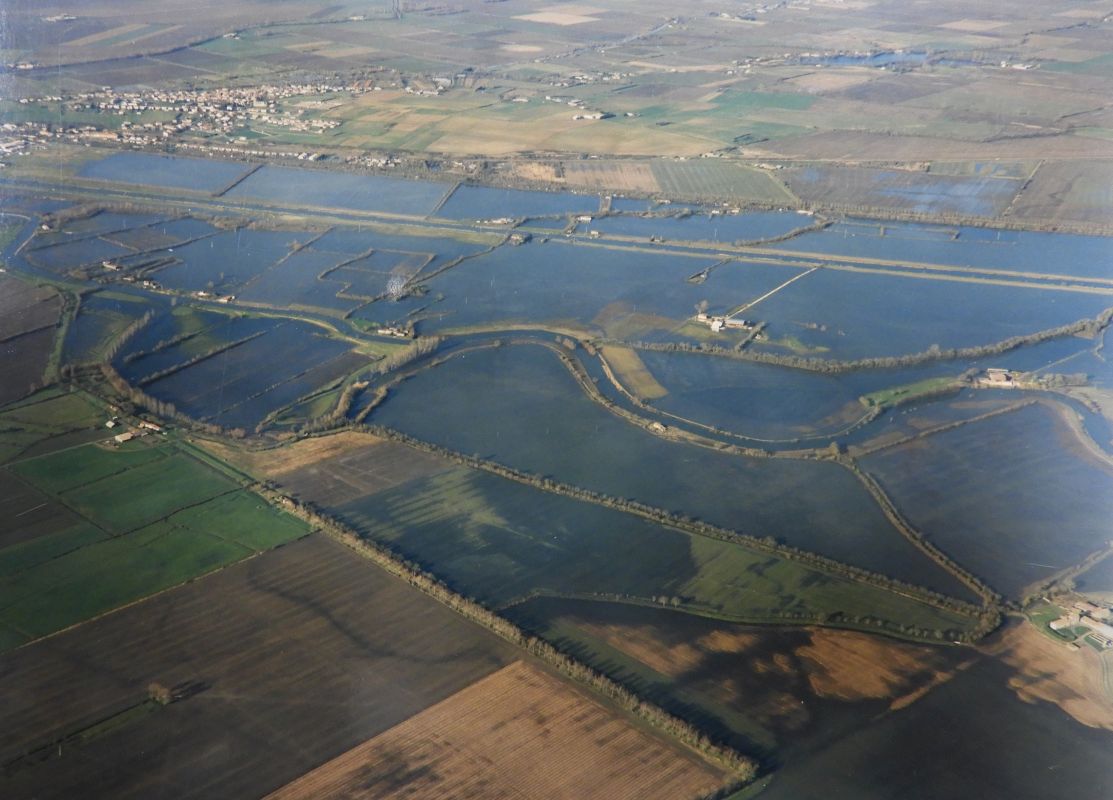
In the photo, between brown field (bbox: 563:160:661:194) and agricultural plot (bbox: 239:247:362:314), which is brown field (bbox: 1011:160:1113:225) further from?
agricultural plot (bbox: 239:247:362:314)

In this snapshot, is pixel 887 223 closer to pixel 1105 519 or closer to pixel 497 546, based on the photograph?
pixel 1105 519

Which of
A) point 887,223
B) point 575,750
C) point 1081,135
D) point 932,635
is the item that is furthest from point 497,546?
point 1081,135

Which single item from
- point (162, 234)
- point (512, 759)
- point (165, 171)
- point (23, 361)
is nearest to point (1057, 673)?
point (512, 759)

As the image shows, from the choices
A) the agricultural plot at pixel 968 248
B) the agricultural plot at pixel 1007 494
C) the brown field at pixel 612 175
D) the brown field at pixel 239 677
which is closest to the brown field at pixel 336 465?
the brown field at pixel 239 677

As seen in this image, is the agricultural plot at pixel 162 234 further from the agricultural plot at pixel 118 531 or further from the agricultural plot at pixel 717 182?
the agricultural plot at pixel 717 182

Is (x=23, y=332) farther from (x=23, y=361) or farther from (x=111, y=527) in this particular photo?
(x=111, y=527)

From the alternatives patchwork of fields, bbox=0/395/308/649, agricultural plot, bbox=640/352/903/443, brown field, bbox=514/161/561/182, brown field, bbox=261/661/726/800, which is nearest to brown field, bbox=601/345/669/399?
agricultural plot, bbox=640/352/903/443
